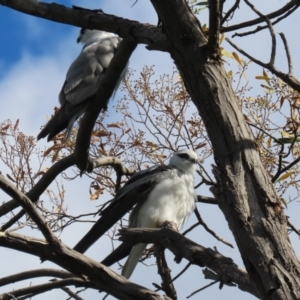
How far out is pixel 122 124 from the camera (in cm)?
537

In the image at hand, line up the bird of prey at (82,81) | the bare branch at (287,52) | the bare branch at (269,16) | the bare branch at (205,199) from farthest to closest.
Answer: the bird of prey at (82,81), the bare branch at (205,199), the bare branch at (269,16), the bare branch at (287,52)

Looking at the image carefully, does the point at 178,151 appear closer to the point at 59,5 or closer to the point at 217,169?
the point at 59,5

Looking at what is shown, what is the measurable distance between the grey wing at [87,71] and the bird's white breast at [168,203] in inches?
40.0

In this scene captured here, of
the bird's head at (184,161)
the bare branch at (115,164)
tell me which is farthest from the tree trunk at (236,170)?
the bird's head at (184,161)

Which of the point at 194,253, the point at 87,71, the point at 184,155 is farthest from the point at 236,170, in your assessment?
the point at 87,71

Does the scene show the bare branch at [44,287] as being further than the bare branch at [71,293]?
No

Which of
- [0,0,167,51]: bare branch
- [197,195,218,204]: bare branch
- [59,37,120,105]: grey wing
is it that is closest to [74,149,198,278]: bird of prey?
[197,195,218,204]: bare branch

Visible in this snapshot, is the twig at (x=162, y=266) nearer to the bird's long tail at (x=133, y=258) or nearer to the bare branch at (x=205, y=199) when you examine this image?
the bird's long tail at (x=133, y=258)

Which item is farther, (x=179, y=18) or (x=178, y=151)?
(x=178, y=151)

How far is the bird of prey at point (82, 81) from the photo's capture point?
5.54 metres

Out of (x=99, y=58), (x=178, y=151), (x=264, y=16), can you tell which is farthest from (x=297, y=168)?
(x=99, y=58)

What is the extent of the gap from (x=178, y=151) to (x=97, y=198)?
0.91 metres

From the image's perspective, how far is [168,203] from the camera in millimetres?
5754

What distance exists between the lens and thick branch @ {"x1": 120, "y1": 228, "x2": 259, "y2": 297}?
3078 millimetres
